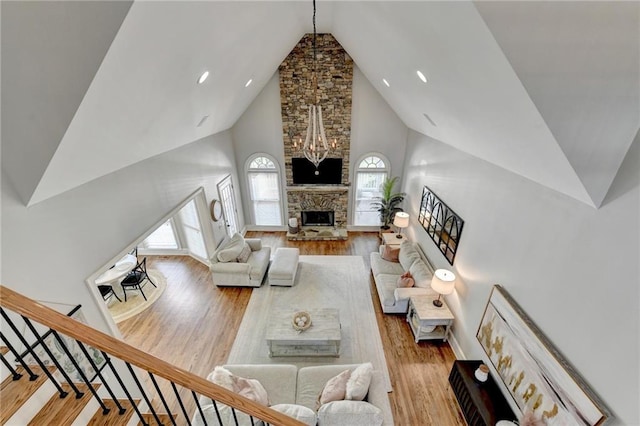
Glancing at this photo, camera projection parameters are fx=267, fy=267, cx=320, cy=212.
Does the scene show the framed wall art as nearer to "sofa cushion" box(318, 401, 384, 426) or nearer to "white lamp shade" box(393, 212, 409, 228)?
"sofa cushion" box(318, 401, 384, 426)

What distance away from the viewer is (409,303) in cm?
470

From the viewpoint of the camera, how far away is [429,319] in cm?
409

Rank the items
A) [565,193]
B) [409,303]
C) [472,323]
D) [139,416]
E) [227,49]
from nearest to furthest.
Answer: [139,416] < [565,193] < [227,49] < [472,323] < [409,303]

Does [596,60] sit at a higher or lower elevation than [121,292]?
higher

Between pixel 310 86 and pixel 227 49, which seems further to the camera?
pixel 310 86

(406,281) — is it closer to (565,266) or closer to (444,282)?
(444,282)

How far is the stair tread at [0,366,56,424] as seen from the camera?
4.95 feet

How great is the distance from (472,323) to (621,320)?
206 cm

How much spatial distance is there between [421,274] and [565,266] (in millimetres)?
2642

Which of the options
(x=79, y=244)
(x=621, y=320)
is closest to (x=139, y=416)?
(x=79, y=244)

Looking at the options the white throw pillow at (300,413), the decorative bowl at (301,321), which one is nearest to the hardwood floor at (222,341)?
the decorative bowl at (301,321)

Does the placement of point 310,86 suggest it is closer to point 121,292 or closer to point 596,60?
point 596,60

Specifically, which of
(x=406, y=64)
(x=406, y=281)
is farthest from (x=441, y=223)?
(x=406, y=64)

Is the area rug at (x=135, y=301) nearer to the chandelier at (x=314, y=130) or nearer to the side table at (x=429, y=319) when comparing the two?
the chandelier at (x=314, y=130)
